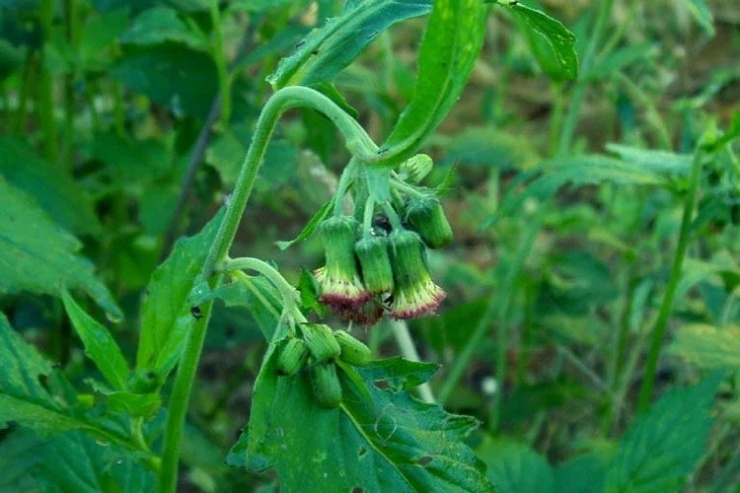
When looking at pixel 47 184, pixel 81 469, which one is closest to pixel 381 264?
pixel 81 469

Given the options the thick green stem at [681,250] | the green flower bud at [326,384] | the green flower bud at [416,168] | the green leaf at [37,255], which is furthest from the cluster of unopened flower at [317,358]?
the thick green stem at [681,250]

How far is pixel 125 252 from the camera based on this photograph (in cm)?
288

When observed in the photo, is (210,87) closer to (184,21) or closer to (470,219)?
(184,21)

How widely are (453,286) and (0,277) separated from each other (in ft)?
8.25

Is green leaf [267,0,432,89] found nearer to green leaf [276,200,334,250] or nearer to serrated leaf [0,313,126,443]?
green leaf [276,200,334,250]

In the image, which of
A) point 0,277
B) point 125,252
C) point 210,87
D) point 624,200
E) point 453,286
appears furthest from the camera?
point 453,286

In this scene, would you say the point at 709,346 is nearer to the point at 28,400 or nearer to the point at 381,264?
the point at 381,264

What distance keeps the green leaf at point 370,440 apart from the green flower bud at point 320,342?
0.04 meters

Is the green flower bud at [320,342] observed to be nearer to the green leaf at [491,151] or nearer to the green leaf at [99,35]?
the green leaf at [99,35]

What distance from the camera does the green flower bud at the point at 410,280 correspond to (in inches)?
50.0

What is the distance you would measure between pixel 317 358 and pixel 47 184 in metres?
1.30

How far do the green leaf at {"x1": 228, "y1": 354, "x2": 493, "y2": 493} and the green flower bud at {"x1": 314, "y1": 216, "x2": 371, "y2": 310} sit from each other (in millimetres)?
116

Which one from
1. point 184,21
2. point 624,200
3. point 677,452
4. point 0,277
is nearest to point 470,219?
point 624,200

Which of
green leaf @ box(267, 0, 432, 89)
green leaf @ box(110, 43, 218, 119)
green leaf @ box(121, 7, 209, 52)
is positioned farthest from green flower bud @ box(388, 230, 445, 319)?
green leaf @ box(110, 43, 218, 119)
